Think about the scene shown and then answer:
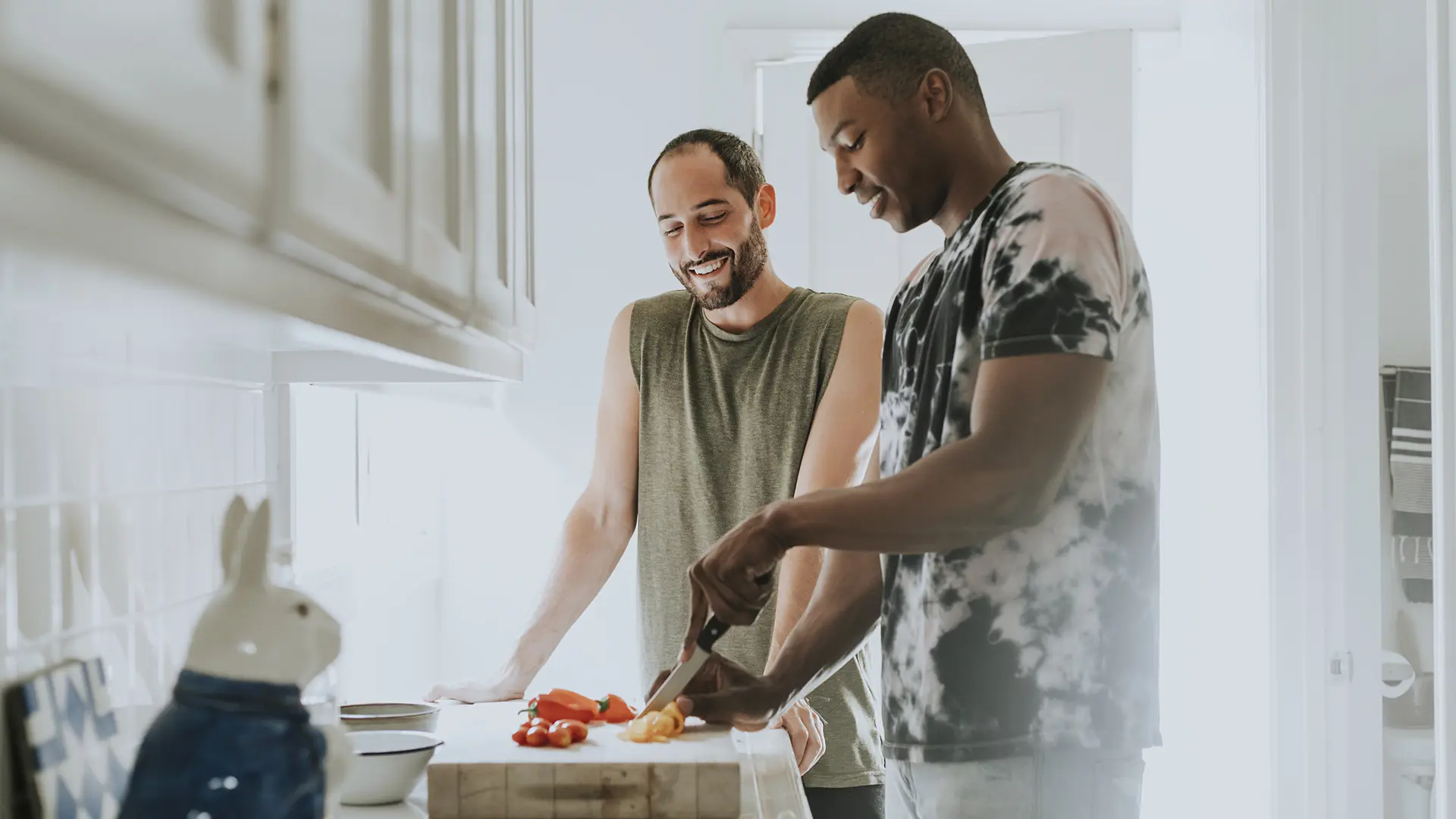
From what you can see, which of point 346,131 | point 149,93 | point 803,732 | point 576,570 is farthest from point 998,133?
point 149,93

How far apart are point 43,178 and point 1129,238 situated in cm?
89

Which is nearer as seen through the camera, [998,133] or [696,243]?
[696,243]

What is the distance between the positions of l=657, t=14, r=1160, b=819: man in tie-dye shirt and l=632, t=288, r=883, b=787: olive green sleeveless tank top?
1.76ft

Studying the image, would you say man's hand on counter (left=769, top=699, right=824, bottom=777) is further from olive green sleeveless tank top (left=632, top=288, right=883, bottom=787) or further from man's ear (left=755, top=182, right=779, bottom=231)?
man's ear (left=755, top=182, right=779, bottom=231)

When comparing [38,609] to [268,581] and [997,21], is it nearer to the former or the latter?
[268,581]

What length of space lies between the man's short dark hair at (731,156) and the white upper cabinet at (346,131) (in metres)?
1.05

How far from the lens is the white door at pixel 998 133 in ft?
8.36

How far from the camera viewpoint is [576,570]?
1.79m

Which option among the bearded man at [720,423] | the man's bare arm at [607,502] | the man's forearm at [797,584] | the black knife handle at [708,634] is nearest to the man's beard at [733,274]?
the bearded man at [720,423]

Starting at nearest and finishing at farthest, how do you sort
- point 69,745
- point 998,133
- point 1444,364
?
point 69,745
point 1444,364
point 998,133

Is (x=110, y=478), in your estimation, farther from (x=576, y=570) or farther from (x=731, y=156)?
(x=731, y=156)

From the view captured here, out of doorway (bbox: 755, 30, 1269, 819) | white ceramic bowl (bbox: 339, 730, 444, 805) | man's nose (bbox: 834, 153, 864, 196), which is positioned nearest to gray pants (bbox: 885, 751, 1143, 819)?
white ceramic bowl (bbox: 339, 730, 444, 805)

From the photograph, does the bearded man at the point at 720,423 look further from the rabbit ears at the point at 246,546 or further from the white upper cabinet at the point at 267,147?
the rabbit ears at the point at 246,546

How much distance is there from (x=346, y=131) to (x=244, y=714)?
0.94ft
